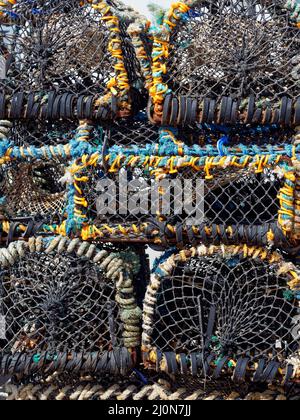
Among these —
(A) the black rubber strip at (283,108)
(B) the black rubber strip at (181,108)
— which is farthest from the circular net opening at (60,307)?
(A) the black rubber strip at (283,108)

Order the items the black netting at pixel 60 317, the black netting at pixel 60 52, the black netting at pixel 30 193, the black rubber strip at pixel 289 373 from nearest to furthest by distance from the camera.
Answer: the black rubber strip at pixel 289 373 < the black netting at pixel 60 317 < the black netting at pixel 60 52 < the black netting at pixel 30 193

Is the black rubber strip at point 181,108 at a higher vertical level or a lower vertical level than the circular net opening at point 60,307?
higher

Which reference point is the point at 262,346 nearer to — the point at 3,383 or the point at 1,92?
the point at 3,383

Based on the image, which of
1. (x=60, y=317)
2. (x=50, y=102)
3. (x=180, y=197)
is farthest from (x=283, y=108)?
(x=60, y=317)

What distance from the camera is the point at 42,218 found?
265 cm

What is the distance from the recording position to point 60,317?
96.1 inches

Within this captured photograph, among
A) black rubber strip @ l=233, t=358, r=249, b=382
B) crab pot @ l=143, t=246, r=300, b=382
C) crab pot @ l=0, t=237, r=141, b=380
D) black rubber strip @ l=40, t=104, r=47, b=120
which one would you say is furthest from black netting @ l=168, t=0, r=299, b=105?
black rubber strip @ l=233, t=358, r=249, b=382

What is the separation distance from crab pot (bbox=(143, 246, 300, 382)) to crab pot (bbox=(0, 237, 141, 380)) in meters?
0.09

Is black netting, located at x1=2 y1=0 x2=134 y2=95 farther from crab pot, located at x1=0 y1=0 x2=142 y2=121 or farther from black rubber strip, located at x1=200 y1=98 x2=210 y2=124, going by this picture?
black rubber strip, located at x1=200 y1=98 x2=210 y2=124

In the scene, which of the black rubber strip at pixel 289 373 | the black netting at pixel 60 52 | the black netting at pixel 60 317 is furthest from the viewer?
the black netting at pixel 60 52

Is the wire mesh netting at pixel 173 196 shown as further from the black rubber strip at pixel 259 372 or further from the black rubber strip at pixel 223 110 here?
the black rubber strip at pixel 259 372

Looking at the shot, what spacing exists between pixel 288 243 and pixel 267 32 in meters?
0.72

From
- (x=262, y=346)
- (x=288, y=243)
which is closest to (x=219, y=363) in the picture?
(x=262, y=346)

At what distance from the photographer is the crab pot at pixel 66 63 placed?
98.1 inches
